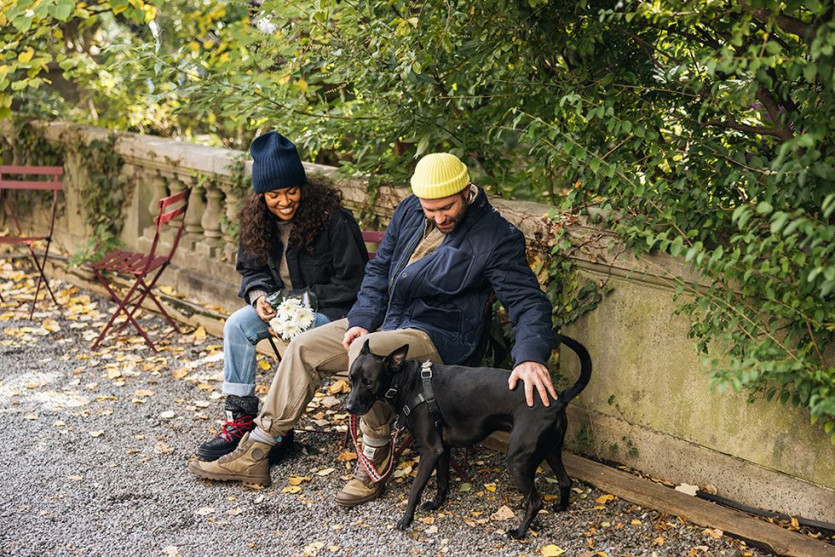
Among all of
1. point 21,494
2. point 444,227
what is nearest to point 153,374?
point 21,494

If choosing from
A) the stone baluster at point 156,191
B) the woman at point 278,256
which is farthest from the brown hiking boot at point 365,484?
the stone baluster at point 156,191

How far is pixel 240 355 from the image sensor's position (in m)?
5.08

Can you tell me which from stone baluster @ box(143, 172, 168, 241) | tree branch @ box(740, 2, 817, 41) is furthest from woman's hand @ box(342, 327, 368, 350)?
stone baluster @ box(143, 172, 168, 241)

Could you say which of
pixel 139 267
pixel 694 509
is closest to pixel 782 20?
pixel 694 509

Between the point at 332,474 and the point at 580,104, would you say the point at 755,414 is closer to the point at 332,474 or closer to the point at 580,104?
the point at 580,104

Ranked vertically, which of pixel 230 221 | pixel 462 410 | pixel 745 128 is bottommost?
pixel 462 410

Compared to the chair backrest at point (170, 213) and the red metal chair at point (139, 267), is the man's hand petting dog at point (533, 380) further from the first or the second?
the red metal chair at point (139, 267)

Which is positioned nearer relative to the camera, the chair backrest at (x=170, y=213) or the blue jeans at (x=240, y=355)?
the blue jeans at (x=240, y=355)

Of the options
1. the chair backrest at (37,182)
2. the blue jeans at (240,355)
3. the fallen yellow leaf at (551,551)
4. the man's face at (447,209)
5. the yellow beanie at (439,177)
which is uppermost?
the yellow beanie at (439,177)

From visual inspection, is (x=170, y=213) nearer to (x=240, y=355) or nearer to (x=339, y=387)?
(x=339, y=387)

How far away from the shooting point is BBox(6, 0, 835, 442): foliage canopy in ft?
11.6

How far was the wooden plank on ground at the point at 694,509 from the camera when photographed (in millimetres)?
3963

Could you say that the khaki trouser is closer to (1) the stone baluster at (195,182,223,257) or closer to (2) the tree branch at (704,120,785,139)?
(2) the tree branch at (704,120,785,139)

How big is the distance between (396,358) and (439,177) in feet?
2.72
